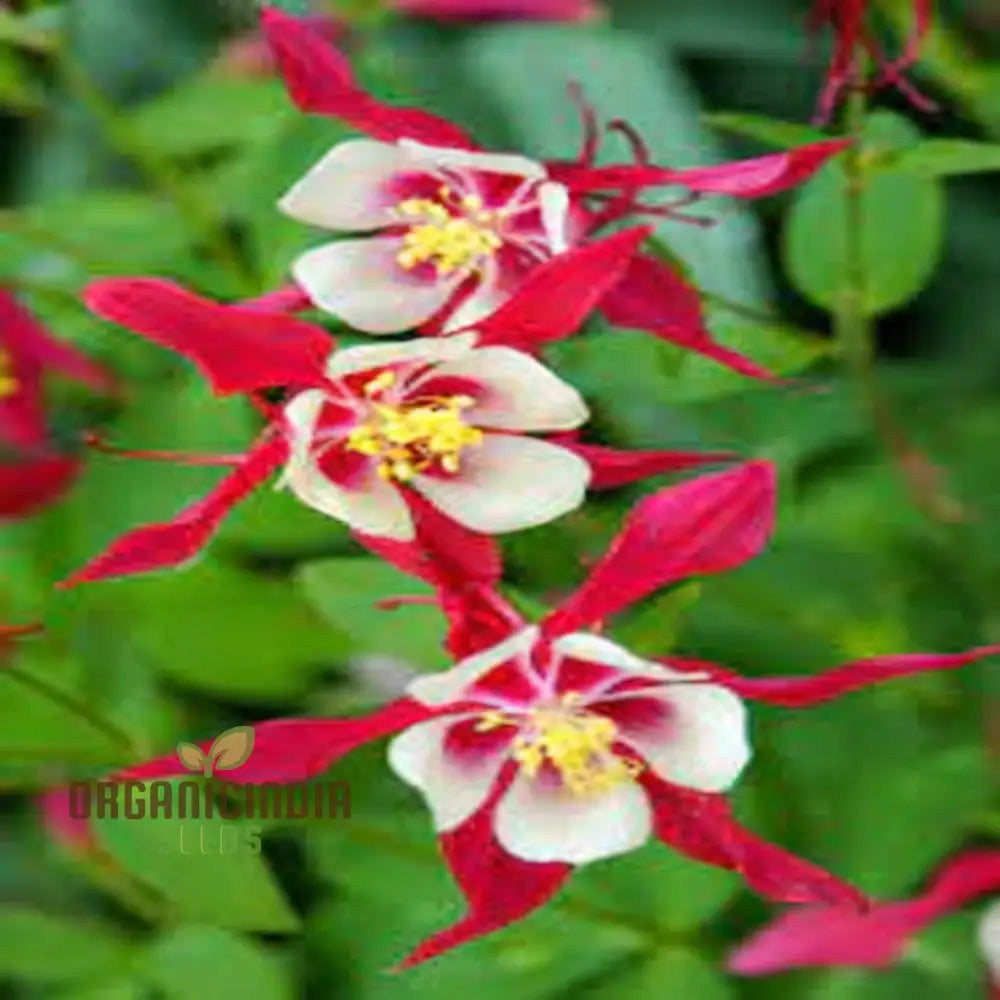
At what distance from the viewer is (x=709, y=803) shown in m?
0.82

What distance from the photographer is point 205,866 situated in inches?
38.4

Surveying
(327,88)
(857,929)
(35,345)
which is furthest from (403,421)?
(35,345)

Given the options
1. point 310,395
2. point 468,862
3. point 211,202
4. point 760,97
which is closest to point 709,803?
point 468,862

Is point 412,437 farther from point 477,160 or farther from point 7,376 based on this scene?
point 7,376

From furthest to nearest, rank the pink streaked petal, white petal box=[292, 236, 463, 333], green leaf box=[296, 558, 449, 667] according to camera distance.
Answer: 1. the pink streaked petal
2. green leaf box=[296, 558, 449, 667]
3. white petal box=[292, 236, 463, 333]

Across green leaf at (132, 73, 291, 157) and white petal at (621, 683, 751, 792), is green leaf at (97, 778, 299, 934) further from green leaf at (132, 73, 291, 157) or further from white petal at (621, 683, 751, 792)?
green leaf at (132, 73, 291, 157)

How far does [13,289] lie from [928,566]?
469mm

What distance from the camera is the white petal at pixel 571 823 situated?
2.64ft

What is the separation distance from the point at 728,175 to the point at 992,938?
1.33 ft

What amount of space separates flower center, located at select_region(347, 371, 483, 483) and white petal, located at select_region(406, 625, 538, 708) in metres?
0.07

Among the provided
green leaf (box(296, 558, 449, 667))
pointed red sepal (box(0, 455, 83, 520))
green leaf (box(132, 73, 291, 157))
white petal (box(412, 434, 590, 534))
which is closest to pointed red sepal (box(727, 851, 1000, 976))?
green leaf (box(296, 558, 449, 667))

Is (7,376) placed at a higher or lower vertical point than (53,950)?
higher

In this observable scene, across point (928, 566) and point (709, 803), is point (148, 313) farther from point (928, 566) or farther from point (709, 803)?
point (928, 566)

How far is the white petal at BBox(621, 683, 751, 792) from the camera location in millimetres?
786
